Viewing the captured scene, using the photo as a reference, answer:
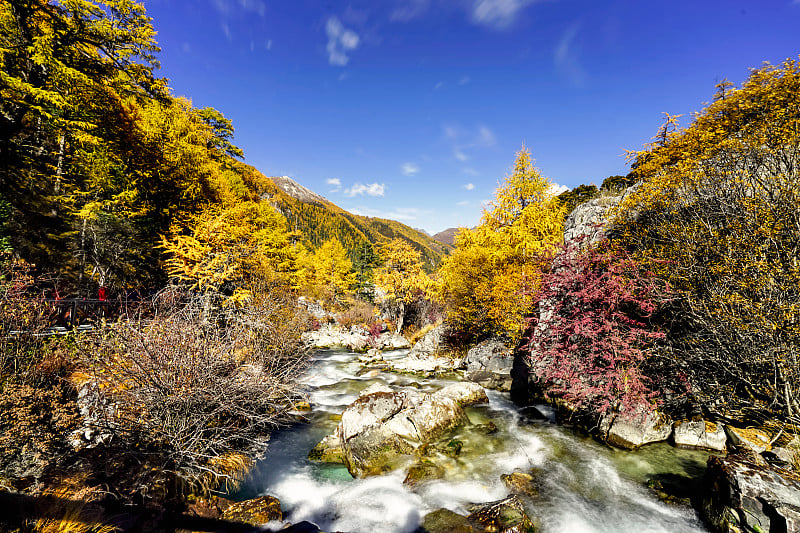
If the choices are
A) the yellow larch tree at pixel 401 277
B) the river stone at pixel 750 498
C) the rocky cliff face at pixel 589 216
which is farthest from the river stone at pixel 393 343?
the river stone at pixel 750 498

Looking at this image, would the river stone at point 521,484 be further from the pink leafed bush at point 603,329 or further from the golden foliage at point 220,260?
the golden foliage at point 220,260

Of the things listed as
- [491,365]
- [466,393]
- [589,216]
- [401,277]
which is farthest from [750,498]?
[401,277]

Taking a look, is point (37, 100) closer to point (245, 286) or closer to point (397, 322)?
point (245, 286)

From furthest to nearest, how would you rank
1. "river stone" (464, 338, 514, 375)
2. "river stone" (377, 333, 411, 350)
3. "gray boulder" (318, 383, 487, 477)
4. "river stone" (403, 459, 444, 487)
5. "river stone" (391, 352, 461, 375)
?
"river stone" (377, 333, 411, 350) < "river stone" (391, 352, 461, 375) < "river stone" (464, 338, 514, 375) < "gray boulder" (318, 383, 487, 477) < "river stone" (403, 459, 444, 487)

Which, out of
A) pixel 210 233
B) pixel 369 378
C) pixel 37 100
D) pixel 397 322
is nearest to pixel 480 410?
pixel 369 378

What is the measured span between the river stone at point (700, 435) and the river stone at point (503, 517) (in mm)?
5391

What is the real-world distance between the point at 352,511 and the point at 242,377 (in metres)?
3.55

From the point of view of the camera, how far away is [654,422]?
762cm

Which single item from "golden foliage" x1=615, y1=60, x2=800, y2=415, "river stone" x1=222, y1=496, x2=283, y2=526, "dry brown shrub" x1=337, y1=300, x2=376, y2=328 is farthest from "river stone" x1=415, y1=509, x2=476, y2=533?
"dry brown shrub" x1=337, y1=300, x2=376, y2=328

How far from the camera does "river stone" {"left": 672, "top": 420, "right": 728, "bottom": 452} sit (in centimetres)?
718

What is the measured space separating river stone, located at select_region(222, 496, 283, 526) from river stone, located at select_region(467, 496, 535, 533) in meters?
3.77

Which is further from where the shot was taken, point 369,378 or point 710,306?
point 369,378

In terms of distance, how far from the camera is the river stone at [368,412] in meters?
7.60

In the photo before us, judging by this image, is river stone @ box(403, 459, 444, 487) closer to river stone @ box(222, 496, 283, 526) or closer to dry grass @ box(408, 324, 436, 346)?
river stone @ box(222, 496, 283, 526)
